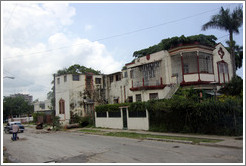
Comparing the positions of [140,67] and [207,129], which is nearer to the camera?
[207,129]

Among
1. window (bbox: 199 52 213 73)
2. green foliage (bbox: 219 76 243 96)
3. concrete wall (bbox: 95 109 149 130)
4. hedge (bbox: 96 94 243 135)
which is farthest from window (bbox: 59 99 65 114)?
green foliage (bbox: 219 76 243 96)

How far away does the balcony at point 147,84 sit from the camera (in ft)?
77.4

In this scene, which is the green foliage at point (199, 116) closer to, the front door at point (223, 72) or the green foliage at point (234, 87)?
the green foliage at point (234, 87)

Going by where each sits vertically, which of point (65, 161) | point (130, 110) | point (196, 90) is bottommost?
point (65, 161)

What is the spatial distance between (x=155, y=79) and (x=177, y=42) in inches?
203

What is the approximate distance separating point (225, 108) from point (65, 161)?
10.2m

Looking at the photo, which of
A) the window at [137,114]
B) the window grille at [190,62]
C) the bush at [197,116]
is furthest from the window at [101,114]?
the window grille at [190,62]

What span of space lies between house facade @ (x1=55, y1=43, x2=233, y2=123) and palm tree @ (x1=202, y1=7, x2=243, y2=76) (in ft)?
7.82

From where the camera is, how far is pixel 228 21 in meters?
22.3

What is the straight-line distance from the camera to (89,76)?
33812 mm

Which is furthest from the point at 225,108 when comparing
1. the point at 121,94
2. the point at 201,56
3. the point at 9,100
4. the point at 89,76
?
the point at 9,100

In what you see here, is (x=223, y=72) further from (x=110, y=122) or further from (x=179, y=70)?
(x=110, y=122)

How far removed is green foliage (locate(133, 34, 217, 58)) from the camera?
969 inches

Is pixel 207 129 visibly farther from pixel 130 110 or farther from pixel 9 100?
pixel 9 100
